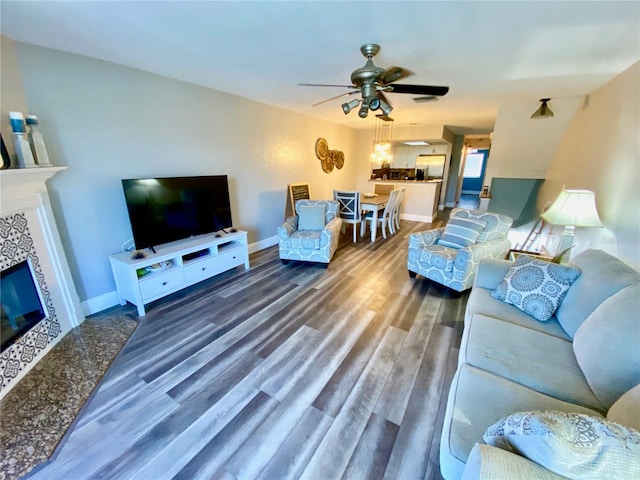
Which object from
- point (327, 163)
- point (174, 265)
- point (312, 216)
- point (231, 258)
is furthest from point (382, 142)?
point (174, 265)

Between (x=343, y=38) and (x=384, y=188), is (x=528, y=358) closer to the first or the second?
(x=343, y=38)

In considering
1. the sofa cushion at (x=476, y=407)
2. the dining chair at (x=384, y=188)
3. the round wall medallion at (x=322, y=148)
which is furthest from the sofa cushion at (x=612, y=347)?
the dining chair at (x=384, y=188)

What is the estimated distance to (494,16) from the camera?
1.66 meters

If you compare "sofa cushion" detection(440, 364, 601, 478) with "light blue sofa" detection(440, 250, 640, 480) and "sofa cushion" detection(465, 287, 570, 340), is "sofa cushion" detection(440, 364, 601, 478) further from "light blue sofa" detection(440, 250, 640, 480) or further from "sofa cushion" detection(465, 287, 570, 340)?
"sofa cushion" detection(465, 287, 570, 340)

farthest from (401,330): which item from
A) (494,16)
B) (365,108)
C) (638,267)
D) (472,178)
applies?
(472,178)

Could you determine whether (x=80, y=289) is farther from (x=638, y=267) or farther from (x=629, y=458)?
(x=638, y=267)

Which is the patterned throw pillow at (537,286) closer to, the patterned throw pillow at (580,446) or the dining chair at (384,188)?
the patterned throw pillow at (580,446)

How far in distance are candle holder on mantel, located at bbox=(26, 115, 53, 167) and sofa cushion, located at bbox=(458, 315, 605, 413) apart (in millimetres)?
3227

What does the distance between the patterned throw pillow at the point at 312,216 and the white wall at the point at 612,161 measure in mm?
3031

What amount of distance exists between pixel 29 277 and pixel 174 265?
41.7 inches

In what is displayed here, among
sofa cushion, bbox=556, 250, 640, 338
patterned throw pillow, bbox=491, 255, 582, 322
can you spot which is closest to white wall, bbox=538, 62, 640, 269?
sofa cushion, bbox=556, 250, 640, 338

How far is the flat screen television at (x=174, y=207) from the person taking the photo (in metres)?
2.62

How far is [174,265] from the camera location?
2.88 meters

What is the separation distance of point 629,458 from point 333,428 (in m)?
1.22
